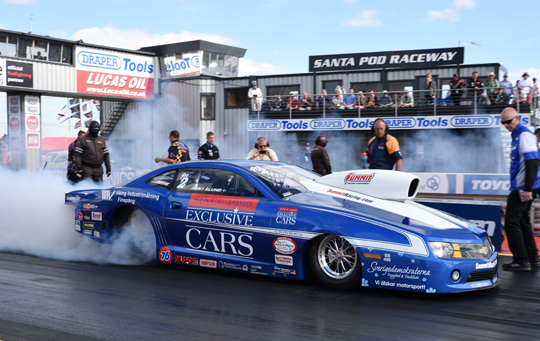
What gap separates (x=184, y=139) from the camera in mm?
34719

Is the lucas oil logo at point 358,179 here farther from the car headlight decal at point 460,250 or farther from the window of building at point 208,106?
the window of building at point 208,106

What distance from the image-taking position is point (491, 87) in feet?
68.2

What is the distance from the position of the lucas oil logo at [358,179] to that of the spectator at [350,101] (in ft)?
64.5

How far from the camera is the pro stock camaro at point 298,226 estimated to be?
4.76 meters

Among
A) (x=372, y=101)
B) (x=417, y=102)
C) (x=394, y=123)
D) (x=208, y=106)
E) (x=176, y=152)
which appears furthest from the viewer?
(x=208, y=106)

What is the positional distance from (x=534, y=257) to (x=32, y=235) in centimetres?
629

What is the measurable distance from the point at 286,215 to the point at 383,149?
9.73 feet

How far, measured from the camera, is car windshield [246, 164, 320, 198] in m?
5.54

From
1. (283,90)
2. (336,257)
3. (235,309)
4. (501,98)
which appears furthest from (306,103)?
(235,309)

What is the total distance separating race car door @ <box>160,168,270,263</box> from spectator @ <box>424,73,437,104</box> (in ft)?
56.4

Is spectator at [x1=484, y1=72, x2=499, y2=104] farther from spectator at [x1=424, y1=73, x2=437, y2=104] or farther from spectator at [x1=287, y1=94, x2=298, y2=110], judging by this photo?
spectator at [x1=287, y1=94, x2=298, y2=110]

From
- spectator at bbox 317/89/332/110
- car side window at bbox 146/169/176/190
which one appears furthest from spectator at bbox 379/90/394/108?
car side window at bbox 146/169/176/190

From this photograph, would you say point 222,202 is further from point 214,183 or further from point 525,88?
point 525,88

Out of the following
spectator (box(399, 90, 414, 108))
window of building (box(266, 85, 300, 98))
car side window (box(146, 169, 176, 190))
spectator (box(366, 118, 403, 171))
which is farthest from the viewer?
window of building (box(266, 85, 300, 98))
